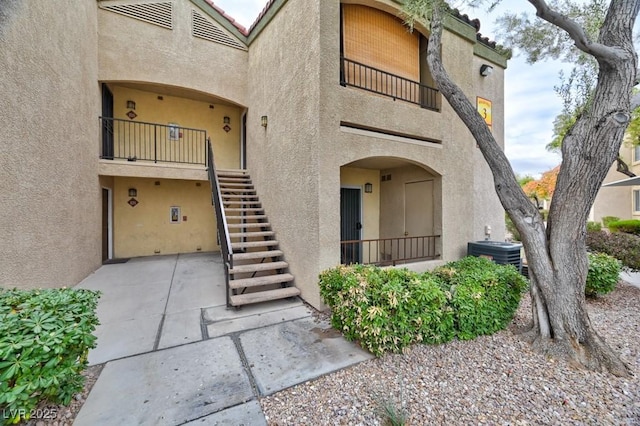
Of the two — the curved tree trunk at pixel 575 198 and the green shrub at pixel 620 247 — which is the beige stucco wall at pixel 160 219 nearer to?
the curved tree trunk at pixel 575 198

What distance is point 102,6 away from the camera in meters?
7.35

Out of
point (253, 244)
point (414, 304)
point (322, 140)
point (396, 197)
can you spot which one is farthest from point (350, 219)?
point (414, 304)

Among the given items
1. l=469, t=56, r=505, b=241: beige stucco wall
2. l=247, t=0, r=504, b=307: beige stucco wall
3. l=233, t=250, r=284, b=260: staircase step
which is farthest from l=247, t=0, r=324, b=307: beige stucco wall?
l=469, t=56, r=505, b=241: beige stucco wall

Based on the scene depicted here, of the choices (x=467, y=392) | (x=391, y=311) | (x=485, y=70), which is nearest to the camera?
(x=467, y=392)

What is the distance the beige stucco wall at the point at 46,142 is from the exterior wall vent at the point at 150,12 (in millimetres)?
904

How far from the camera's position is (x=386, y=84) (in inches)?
247

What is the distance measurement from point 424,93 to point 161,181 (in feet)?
30.7

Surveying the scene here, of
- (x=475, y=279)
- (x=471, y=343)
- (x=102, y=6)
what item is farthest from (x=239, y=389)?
(x=102, y=6)

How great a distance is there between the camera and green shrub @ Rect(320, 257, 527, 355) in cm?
338

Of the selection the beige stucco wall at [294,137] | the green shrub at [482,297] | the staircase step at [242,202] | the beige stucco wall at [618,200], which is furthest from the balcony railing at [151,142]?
the beige stucco wall at [618,200]

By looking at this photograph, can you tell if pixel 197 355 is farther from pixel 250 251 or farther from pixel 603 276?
pixel 603 276

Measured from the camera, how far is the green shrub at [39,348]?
6.04 feet

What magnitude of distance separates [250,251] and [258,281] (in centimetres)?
195

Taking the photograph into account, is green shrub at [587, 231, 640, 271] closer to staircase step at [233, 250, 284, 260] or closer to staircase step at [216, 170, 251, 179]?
staircase step at [233, 250, 284, 260]
